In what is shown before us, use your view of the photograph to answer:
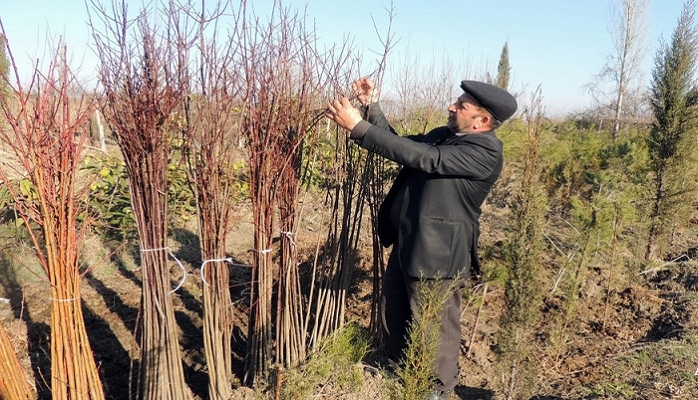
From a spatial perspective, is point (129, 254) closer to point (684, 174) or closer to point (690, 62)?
point (684, 174)

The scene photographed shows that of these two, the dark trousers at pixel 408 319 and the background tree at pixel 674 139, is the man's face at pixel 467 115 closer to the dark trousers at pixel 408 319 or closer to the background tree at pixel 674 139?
the dark trousers at pixel 408 319

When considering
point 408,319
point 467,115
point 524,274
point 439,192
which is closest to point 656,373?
point 524,274

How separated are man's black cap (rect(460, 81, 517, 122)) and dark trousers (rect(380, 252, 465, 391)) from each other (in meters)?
0.93

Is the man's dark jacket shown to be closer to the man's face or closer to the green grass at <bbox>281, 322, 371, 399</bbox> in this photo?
the man's face

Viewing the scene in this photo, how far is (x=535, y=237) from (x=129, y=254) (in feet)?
14.0

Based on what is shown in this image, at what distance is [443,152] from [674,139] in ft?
15.7

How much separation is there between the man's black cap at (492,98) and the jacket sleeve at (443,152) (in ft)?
0.42

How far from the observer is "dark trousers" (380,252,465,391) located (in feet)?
8.72

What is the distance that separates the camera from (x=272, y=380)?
2.66 metres

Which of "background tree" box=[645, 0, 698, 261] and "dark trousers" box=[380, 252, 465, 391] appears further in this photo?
"background tree" box=[645, 0, 698, 261]

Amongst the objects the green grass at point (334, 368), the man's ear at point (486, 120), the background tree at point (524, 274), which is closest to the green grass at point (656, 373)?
the background tree at point (524, 274)

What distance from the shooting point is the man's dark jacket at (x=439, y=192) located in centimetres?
232

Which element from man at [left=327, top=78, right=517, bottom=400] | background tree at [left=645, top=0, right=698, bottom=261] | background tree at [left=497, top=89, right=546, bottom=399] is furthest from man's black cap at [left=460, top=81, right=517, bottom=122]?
background tree at [left=645, top=0, right=698, bottom=261]

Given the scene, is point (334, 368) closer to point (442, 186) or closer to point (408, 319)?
point (408, 319)
